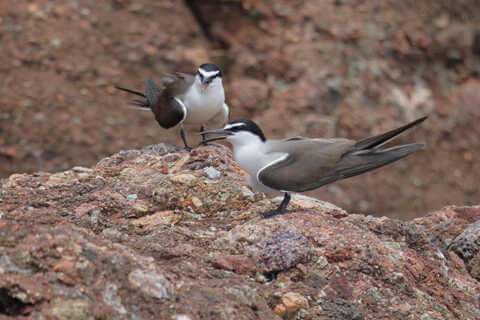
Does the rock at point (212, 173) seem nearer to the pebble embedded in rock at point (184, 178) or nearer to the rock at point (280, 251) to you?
the pebble embedded in rock at point (184, 178)

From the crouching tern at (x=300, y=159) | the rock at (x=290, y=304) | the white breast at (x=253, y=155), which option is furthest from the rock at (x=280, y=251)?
the white breast at (x=253, y=155)

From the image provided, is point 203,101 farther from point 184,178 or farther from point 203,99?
point 184,178

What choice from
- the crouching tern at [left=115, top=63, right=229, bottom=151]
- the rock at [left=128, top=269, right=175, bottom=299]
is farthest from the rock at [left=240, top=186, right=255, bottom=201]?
the rock at [left=128, top=269, right=175, bottom=299]

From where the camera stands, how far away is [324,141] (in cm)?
496

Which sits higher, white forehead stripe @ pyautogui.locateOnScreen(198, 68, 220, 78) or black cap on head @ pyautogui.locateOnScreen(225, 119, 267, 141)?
black cap on head @ pyautogui.locateOnScreen(225, 119, 267, 141)

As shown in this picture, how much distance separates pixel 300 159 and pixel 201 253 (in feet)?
3.75

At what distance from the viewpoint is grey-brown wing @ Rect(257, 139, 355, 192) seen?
15.4ft

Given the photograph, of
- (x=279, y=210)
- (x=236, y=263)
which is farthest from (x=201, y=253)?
(x=279, y=210)

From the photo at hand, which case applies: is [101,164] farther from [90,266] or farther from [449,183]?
[449,183]

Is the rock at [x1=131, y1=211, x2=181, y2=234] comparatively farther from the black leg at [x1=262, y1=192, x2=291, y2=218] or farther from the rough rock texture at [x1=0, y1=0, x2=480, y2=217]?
the rough rock texture at [x1=0, y1=0, x2=480, y2=217]

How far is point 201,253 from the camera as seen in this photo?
413 cm

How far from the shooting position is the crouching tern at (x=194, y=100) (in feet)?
20.6

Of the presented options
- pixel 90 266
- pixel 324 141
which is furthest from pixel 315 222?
pixel 90 266

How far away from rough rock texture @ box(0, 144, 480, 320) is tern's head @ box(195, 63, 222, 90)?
76cm
